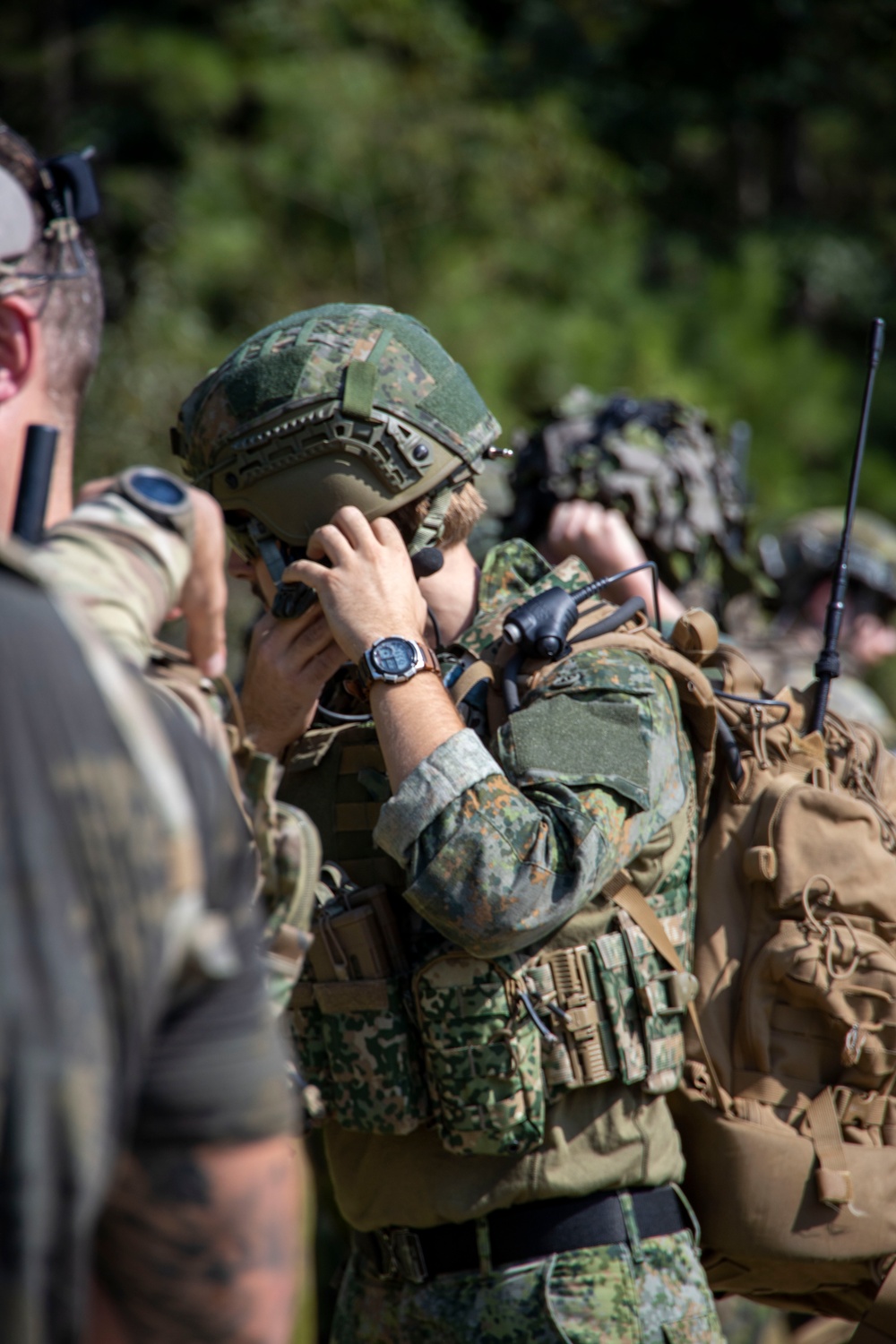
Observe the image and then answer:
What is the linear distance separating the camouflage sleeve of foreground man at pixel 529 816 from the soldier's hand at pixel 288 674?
0.37 meters

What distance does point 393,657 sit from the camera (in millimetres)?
2262

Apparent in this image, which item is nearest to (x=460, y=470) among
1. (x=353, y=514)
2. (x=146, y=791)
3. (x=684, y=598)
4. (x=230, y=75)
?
(x=353, y=514)

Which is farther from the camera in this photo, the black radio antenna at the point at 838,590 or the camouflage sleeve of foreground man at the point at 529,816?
the black radio antenna at the point at 838,590

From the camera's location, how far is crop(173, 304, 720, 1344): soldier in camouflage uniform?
2.23m

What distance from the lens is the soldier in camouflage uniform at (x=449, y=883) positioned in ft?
7.32

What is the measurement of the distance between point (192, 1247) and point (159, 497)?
31.5 inches

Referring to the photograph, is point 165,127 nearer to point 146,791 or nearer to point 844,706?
point 844,706

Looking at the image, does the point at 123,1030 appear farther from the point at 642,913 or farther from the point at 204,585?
the point at 642,913

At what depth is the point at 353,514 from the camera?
2418 mm

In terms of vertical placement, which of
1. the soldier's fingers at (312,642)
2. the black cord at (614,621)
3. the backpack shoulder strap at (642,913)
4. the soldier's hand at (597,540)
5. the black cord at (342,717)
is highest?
the soldier's hand at (597,540)

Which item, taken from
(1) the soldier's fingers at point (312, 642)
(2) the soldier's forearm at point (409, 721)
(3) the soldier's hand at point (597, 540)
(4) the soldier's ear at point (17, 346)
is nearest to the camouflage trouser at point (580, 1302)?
(2) the soldier's forearm at point (409, 721)

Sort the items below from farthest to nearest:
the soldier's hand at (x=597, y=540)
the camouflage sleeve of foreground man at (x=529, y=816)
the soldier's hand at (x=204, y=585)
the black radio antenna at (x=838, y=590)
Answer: the soldier's hand at (x=597, y=540), the black radio antenna at (x=838, y=590), the camouflage sleeve of foreground man at (x=529, y=816), the soldier's hand at (x=204, y=585)

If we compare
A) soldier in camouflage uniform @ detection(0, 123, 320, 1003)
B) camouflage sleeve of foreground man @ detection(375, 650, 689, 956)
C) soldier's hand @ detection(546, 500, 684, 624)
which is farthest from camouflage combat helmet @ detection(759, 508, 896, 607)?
soldier in camouflage uniform @ detection(0, 123, 320, 1003)

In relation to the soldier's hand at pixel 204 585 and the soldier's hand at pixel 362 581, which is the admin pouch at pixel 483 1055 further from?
the soldier's hand at pixel 204 585
